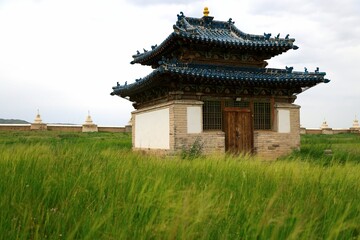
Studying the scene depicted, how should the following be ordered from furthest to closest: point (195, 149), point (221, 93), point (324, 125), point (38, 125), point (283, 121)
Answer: point (324, 125), point (38, 125), point (283, 121), point (221, 93), point (195, 149)

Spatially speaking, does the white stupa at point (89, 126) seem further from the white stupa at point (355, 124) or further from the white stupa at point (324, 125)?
the white stupa at point (355, 124)

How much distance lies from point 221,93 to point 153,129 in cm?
318

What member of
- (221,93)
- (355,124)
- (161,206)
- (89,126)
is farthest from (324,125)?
(161,206)

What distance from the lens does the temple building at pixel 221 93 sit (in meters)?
12.2

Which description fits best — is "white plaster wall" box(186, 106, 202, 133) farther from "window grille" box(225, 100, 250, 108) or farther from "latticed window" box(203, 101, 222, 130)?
"window grille" box(225, 100, 250, 108)

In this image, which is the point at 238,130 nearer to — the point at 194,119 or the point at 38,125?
the point at 194,119

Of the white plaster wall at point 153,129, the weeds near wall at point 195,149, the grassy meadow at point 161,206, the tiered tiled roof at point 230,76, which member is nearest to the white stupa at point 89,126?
the white plaster wall at point 153,129

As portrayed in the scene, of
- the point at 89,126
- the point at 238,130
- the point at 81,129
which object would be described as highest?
the point at 89,126

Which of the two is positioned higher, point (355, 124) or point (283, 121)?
point (355, 124)

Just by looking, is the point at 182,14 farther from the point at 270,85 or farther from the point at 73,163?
the point at 73,163

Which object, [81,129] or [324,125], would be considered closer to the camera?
[81,129]

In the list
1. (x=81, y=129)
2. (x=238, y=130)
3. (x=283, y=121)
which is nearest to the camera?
(x=238, y=130)

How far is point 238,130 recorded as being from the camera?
A: 43.3 ft

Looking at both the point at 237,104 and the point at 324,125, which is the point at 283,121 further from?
the point at 324,125
